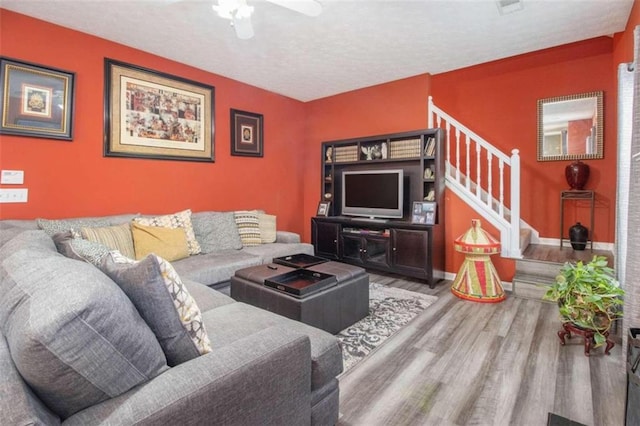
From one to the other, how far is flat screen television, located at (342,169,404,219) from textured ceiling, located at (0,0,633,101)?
1288 mm

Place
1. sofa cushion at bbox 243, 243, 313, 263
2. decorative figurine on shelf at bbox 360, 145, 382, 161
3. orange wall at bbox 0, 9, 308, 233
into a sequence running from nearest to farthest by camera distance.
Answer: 1. orange wall at bbox 0, 9, 308, 233
2. sofa cushion at bbox 243, 243, 313, 263
3. decorative figurine on shelf at bbox 360, 145, 382, 161

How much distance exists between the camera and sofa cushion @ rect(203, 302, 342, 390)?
1.29m

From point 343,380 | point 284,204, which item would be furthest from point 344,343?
point 284,204

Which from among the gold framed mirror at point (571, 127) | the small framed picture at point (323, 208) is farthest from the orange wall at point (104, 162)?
the gold framed mirror at point (571, 127)

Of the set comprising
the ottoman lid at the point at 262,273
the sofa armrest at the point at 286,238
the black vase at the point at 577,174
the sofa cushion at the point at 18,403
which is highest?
the black vase at the point at 577,174

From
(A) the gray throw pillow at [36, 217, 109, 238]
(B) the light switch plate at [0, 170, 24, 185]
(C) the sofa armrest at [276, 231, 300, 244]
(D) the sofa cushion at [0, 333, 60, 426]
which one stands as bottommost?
(D) the sofa cushion at [0, 333, 60, 426]

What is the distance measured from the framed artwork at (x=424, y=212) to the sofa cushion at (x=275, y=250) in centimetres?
132

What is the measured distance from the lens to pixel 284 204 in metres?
5.02

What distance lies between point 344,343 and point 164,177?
2663 mm

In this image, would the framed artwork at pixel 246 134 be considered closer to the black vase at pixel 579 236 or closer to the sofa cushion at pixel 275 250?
the sofa cushion at pixel 275 250

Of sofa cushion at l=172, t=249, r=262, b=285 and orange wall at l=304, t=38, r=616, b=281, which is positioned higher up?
orange wall at l=304, t=38, r=616, b=281

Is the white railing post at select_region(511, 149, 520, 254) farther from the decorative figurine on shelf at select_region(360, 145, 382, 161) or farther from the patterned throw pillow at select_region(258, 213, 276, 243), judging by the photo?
the patterned throw pillow at select_region(258, 213, 276, 243)

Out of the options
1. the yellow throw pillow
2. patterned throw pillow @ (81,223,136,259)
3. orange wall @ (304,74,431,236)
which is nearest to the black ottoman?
the yellow throw pillow

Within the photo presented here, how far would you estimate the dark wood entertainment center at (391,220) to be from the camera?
3703mm
